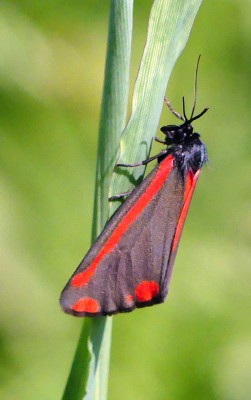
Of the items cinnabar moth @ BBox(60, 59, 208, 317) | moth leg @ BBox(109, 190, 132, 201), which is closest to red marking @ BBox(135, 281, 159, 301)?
cinnabar moth @ BBox(60, 59, 208, 317)

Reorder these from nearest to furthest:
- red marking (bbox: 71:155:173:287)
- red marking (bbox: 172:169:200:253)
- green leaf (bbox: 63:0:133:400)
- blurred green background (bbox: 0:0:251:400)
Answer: green leaf (bbox: 63:0:133:400) → red marking (bbox: 71:155:173:287) → red marking (bbox: 172:169:200:253) → blurred green background (bbox: 0:0:251:400)

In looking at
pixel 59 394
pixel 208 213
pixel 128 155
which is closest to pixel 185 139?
pixel 128 155

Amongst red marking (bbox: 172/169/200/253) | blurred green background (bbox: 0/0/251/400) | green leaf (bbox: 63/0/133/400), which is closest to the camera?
green leaf (bbox: 63/0/133/400)

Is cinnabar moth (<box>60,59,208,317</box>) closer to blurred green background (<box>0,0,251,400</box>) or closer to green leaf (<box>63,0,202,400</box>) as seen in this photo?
green leaf (<box>63,0,202,400</box>)

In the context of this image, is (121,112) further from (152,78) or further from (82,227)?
(82,227)

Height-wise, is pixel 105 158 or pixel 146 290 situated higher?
pixel 105 158

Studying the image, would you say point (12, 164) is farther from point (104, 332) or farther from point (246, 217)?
point (104, 332)

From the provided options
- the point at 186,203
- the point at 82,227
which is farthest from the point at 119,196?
the point at 82,227

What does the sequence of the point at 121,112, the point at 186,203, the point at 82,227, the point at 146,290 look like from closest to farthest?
the point at 121,112
the point at 146,290
the point at 186,203
the point at 82,227
